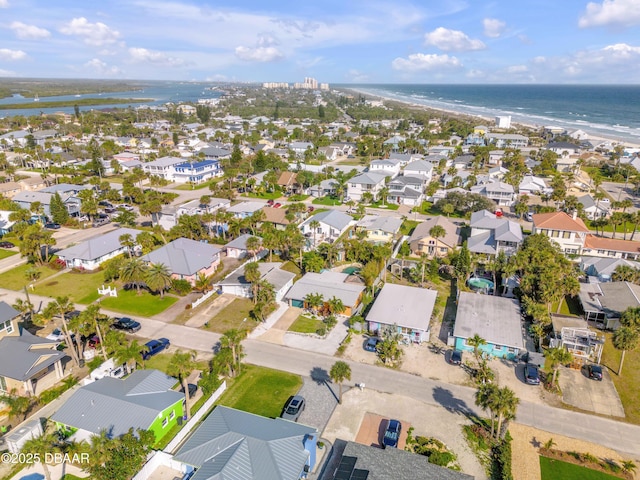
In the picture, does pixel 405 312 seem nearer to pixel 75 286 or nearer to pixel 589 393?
pixel 589 393

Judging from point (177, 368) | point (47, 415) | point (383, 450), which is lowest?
point (47, 415)

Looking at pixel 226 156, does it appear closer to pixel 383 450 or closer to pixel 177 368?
pixel 177 368

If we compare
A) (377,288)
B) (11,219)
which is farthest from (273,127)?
(377,288)

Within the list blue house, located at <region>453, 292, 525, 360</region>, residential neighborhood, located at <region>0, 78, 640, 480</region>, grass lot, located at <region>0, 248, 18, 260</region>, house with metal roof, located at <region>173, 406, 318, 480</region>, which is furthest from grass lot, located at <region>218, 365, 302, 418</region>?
grass lot, located at <region>0, 248, 18, 260</region>

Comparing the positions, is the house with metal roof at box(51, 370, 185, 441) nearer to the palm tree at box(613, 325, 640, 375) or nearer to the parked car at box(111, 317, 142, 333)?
the parked car at box(111, 317, 142, 333)

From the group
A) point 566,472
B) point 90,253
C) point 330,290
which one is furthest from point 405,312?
point 90,253

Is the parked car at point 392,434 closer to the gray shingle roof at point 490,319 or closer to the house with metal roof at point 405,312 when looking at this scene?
the house with metal roof at point 405,312
